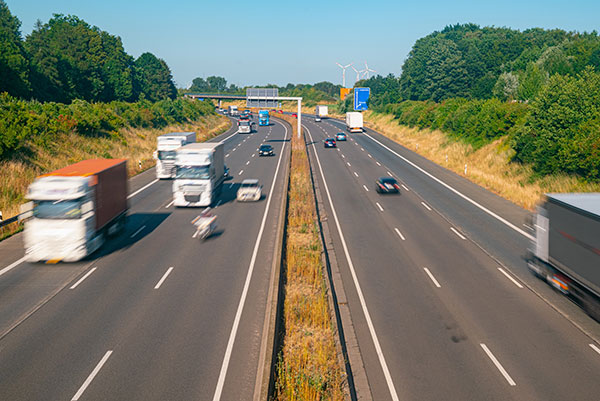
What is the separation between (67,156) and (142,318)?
31.3 m

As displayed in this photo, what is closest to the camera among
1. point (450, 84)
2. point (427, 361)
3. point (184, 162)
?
point (427, 361)

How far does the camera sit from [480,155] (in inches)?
1957

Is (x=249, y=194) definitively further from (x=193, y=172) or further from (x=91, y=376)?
(x=91, y=376)

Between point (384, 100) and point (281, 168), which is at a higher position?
point (384, 100)

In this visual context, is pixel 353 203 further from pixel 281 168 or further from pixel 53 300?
pixel 53 300

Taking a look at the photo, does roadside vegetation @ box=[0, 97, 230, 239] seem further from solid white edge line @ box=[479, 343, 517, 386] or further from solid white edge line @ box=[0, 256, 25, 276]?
solid white edge line @ box=[479, 343, 517, 386]

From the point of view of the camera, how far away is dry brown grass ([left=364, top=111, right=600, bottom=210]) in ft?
111

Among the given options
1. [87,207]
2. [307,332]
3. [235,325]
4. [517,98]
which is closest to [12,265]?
[87,207]

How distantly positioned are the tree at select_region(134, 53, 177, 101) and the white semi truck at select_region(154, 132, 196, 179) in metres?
80.0

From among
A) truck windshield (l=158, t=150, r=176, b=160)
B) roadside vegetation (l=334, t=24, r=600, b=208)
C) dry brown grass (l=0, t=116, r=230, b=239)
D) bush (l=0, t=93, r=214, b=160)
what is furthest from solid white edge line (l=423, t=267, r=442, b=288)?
bush (l=0, t=93, r=214, b=160)

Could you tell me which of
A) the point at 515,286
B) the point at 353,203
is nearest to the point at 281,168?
the point at 353,203

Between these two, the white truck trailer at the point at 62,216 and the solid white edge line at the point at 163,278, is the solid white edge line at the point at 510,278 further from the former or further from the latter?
the white truck trailer at the point at 62,216

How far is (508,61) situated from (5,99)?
10343cm

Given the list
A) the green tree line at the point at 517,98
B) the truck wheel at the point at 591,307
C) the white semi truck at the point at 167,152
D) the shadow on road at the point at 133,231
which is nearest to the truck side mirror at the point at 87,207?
the shadow on road at the point at 133,231
